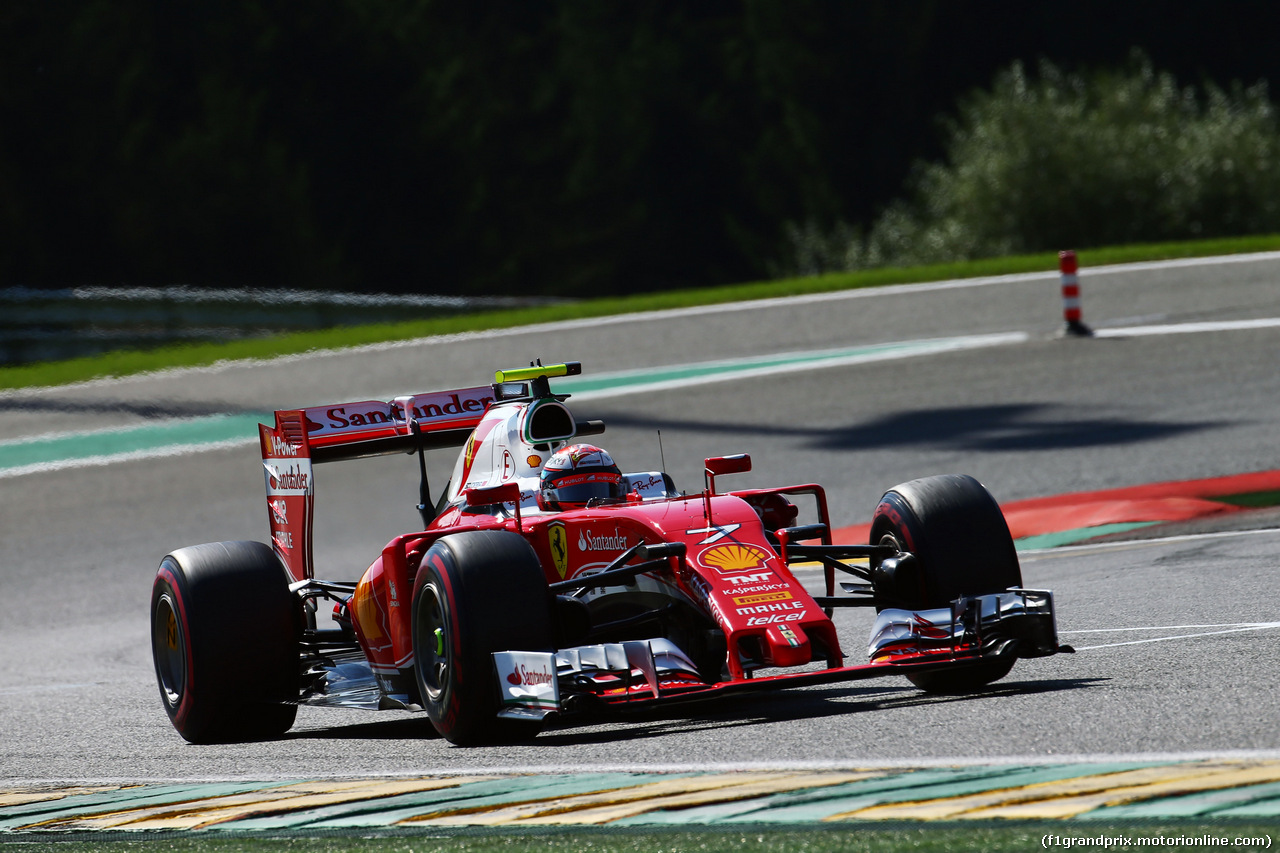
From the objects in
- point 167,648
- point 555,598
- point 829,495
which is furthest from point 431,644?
point 829,495

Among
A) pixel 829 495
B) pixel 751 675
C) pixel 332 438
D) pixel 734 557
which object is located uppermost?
pixel 332 438

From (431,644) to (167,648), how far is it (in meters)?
1.85

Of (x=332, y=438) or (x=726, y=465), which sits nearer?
(x=726, y=465)

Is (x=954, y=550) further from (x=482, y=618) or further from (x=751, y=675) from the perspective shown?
(x=482, y=618)

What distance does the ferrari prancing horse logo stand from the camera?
6797 mm

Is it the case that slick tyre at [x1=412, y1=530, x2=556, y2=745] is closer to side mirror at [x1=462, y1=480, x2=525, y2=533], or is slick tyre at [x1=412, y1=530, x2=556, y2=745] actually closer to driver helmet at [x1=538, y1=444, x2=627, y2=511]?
side mirror at [x1=462, y1=480, x2=525, y2=533]

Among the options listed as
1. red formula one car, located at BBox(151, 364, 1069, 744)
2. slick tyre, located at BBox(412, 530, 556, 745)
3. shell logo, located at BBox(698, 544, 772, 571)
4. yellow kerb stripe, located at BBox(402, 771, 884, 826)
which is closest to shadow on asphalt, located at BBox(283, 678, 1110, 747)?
red formula one car, located at BBox(151, 364, 1069, 744)

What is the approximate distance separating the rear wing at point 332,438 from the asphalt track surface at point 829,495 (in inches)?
36.9

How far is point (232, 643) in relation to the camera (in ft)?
24.1

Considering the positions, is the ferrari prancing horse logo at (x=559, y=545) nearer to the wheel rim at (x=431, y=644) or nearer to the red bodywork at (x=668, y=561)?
the red bodywork at (x=668, y=561)

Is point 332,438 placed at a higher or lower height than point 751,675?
higher

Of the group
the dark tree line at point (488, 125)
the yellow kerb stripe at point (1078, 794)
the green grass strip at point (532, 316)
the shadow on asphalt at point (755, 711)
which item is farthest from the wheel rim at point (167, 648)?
the dark tree line at point (488, 125)

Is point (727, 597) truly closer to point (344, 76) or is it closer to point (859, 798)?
point (859, 798)

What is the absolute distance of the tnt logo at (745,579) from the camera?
6289 millimetres
